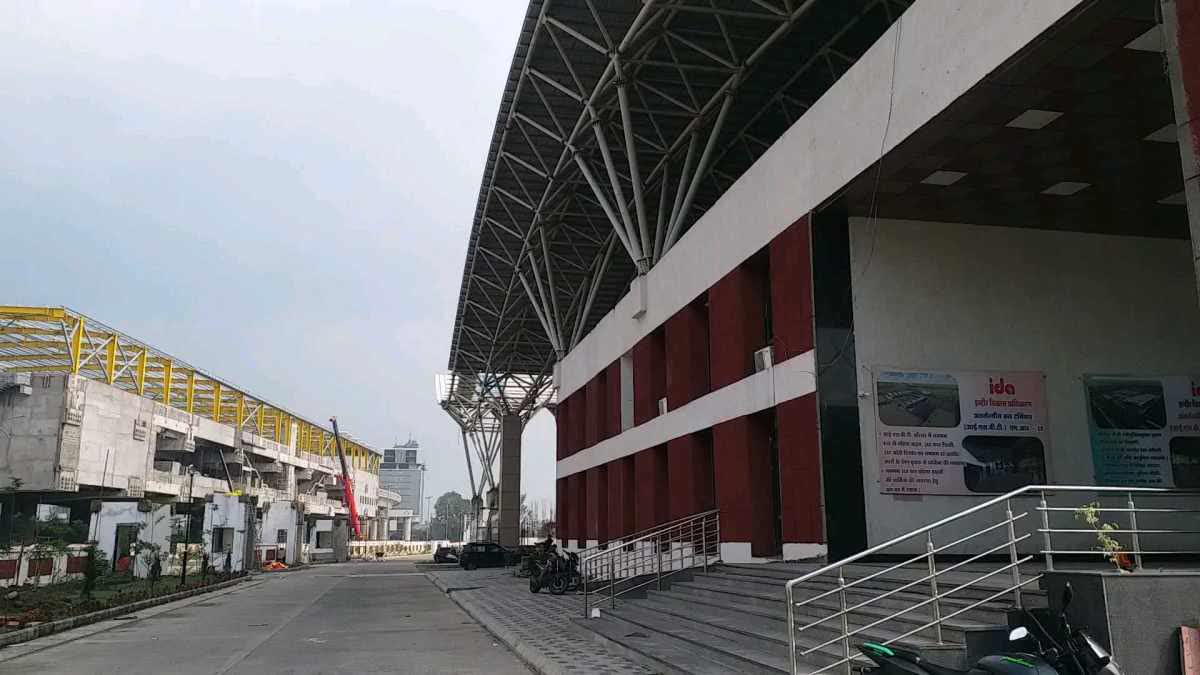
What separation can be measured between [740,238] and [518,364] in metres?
39.8

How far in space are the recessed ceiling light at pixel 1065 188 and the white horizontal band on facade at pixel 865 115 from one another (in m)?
2.90

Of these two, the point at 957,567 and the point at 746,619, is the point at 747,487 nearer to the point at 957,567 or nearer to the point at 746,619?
the point at 746,619

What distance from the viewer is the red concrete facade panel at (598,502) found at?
28.7 m

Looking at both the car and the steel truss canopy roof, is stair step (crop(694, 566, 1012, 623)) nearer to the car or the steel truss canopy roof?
the steel truss canopy roof

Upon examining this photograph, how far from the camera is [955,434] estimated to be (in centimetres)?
1287

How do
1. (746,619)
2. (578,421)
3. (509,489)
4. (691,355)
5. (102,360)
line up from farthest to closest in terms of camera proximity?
(509,489)
(102,360)
(578,421)
(691,355)
(746,619)

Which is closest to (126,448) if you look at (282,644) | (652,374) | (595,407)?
(595,407)

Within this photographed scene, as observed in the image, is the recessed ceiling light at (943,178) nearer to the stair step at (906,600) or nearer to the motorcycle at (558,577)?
the stair step at (906,600)

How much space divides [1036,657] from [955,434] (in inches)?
308

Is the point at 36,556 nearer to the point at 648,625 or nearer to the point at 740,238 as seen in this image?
the point at 648,625

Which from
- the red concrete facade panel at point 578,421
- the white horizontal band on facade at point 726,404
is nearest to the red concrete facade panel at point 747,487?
the white horizontal band on facade at point 726,404

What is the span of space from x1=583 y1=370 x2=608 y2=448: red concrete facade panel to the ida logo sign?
1665 centimetres

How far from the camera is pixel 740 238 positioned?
16703 mm

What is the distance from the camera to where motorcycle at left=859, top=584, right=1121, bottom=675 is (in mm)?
5363
